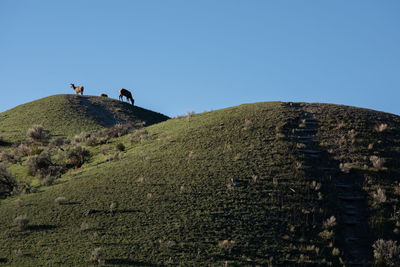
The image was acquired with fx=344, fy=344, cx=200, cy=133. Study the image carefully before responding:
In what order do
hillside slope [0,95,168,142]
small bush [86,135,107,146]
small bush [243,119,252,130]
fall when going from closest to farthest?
small bush [243,119,252,130]
small bush [86,135,107,146]
hillside slope [0,95,168,142]

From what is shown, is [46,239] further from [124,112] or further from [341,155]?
[124,112]

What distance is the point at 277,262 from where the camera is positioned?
14328mm

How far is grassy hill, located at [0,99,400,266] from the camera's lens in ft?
49.2

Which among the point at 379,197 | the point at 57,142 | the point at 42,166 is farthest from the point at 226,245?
the point at 57,142

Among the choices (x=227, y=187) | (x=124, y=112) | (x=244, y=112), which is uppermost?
(x=124, y=112)

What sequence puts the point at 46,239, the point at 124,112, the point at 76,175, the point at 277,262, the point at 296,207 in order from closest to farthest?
the point at 277,262
the point at 46,239
the point at 296,207
the point at 76,175
the point at 124,112

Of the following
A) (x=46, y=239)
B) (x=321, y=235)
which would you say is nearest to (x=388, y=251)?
(x=321, y=235)

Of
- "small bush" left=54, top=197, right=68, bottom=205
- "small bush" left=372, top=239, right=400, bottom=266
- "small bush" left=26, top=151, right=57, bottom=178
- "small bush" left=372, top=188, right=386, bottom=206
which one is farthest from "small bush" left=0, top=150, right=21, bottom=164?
"small bush" left=372, top=239, right=400, bottom=266

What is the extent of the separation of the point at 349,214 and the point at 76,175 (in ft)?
60.9

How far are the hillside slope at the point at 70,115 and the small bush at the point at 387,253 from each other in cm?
3702

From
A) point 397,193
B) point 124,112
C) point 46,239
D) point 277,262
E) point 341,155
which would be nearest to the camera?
point 277,262

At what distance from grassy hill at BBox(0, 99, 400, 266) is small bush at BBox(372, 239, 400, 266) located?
428 millimetres

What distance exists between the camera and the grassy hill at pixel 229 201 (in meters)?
15.0

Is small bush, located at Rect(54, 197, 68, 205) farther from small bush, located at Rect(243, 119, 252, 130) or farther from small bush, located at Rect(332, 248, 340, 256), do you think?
small bush, located at Rect(243, 119, 252, 130)
